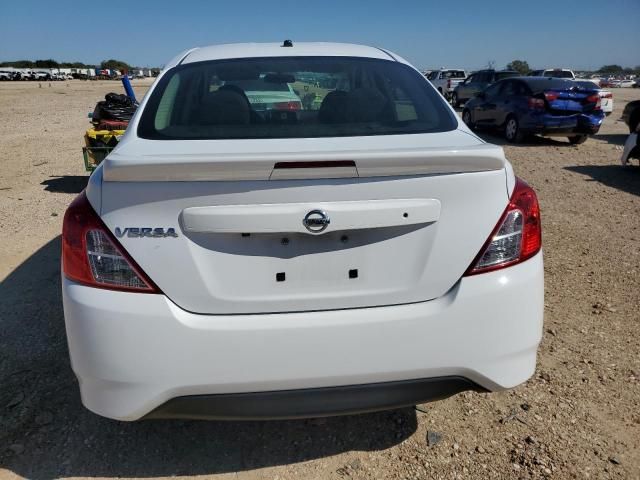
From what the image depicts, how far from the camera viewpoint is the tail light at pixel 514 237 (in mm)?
1890

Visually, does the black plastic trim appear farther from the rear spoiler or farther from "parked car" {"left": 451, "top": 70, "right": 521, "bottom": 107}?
"parked car" {"left": 451, "top": 70, "right": 521, "bottom": 107}

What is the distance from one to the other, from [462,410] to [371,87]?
173 cm

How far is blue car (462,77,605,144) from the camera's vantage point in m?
10.9

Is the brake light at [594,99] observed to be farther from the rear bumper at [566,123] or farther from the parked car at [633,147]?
the parked car at [633,147]

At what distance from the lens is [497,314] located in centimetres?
189

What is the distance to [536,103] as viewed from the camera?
11109mm

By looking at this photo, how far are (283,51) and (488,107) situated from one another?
11.3 metres

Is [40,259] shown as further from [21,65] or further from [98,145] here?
[21,65]

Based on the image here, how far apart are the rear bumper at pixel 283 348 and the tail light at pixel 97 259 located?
0.12ft

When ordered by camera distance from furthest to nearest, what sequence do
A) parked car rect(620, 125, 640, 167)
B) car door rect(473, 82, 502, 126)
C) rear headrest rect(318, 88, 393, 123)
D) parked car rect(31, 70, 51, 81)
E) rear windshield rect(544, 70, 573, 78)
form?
parked car rect(31, 70, 51, 81), rear windshield rect(544, 70, 573, 78), car door rect(473, 82, 502, 126), parked car rect(620, 125, 640, 167), rear headrest rect(318, 88, 393, 123)

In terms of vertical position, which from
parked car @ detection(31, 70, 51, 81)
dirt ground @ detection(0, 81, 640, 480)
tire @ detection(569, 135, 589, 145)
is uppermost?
dirt ground @ detection(0, 81, 640, 480)

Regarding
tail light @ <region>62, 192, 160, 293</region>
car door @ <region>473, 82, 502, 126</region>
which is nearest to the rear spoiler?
tail light @ <region>62, 192, 160, 293</region>

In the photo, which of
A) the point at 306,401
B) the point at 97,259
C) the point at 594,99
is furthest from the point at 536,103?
the point at 97,259

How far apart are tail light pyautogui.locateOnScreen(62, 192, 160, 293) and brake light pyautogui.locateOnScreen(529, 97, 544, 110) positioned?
11.0 m
